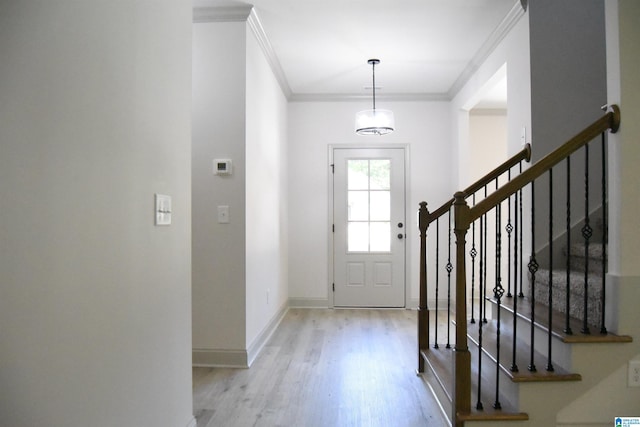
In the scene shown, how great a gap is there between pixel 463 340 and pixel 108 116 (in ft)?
5.80

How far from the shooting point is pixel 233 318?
10.7 feet

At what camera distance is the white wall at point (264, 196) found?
11.3 feet

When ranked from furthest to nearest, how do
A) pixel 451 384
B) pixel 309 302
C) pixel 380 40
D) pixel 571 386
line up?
pixel 309 302
pixel 380 40
pixel 451 384
pixel 571 386

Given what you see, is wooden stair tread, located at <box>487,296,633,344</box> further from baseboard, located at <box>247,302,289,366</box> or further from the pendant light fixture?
the pendant light fixture

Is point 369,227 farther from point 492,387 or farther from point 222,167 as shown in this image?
point 492,387

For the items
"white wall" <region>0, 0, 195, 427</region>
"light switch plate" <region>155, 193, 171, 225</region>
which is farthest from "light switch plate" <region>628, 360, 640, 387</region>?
"light switch plate" <region>155, 193, 171, 225</region>

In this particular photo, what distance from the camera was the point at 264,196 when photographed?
159 inches

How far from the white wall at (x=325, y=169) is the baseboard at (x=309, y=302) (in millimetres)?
12

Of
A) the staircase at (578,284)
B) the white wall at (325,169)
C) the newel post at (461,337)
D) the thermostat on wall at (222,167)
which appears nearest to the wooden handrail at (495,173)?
the staircase at (578,284)

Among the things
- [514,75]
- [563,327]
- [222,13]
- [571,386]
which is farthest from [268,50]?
[571,386]

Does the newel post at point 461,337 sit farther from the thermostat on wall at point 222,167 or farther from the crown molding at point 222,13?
the crown molding at point 222,13

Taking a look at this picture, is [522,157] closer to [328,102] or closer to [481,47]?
[481,47]

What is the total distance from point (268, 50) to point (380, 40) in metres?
1.03

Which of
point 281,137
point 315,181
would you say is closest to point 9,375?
point 281,137
